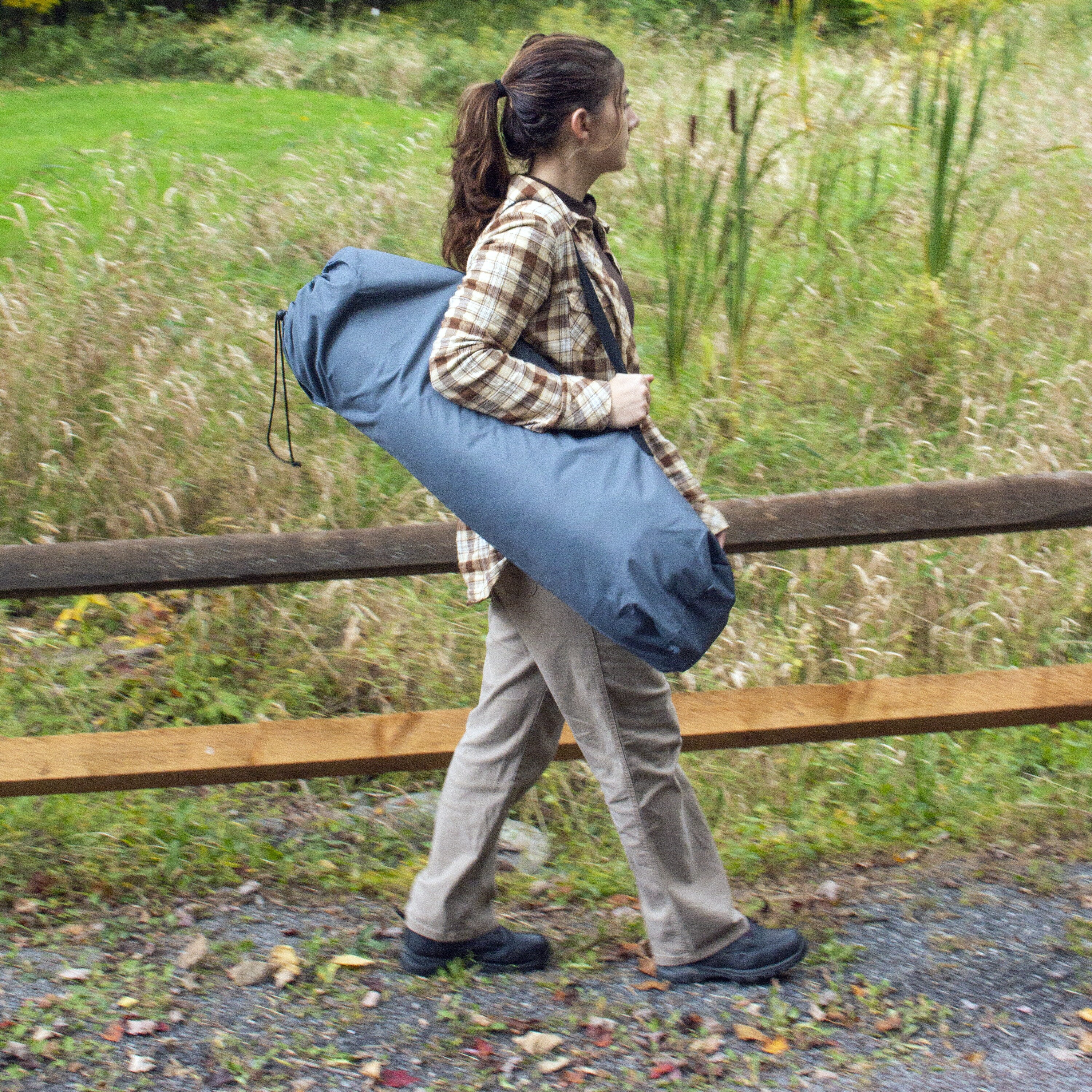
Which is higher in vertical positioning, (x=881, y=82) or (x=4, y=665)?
(x=881, y=82)

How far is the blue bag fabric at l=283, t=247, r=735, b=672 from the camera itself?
1799 mm

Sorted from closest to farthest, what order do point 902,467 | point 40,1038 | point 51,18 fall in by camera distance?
point 40,1038
point 902,467
point 51,18

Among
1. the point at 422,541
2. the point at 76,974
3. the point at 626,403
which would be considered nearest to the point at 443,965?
the point at 76,974

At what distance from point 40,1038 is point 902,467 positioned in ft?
12.2

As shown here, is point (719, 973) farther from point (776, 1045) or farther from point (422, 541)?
point (422, 541)

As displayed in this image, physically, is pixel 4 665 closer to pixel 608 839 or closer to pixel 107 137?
pixel 608 839

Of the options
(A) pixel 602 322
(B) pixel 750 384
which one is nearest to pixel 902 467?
(B) pixel 750 384

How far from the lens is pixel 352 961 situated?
8.50ft

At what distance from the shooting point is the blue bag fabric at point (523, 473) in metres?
1.80

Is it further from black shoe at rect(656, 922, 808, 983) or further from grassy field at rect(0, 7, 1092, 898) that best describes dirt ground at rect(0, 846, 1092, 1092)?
grassy field at rect(0, 7, 1092, 898)

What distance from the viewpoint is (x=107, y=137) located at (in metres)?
8.62

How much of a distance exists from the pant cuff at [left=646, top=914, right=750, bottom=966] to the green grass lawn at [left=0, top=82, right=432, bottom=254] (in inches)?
232

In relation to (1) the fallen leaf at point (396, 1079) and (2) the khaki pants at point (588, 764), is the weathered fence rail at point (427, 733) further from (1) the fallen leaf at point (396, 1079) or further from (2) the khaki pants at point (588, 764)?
(1) the fallen leaf at point (396, 1079)

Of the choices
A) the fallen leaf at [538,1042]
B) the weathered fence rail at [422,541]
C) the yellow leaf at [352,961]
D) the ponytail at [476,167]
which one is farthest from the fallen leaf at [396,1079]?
the ponytail at [476,167]
